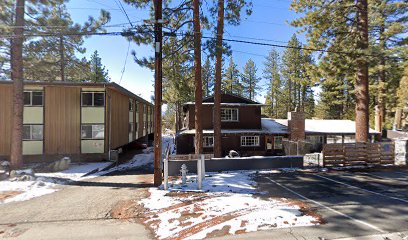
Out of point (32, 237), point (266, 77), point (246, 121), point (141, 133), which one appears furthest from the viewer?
point (266, 77)

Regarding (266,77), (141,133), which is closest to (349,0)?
(141,133)

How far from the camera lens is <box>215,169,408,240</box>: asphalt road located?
646 cm

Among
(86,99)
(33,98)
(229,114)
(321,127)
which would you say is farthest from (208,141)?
(33,98)

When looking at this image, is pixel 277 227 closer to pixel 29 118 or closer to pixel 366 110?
pixel 366 110

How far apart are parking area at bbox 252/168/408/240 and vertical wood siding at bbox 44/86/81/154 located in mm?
14756

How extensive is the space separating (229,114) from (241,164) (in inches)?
421

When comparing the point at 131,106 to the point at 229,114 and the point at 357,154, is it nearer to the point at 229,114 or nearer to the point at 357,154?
the point at 229,114

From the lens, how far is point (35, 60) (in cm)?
1677

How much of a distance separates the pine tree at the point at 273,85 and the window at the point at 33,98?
4308 centimetres

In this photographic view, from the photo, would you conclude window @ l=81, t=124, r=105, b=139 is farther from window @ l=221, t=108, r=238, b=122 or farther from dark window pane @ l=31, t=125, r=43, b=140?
window @ l=221, t=108, r=238, b=122

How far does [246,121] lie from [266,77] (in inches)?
1291

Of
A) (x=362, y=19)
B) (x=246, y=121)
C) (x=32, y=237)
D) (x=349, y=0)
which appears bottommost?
(x=32, y=237)

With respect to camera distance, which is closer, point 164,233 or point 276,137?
point 164,233

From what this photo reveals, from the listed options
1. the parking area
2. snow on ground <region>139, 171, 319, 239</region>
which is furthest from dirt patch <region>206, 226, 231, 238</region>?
the parking area
